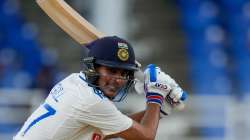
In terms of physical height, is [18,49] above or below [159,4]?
below

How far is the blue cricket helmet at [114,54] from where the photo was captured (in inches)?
172

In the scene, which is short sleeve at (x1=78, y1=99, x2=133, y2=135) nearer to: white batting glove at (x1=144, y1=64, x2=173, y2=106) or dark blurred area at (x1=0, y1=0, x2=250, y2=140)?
white batting glove at (x1=144, y1=64, x2=173, y2=106)

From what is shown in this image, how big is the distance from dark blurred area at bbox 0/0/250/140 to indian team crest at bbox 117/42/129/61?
3.90 meters

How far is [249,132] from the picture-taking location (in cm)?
831

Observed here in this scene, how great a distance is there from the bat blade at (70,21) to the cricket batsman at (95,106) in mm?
508

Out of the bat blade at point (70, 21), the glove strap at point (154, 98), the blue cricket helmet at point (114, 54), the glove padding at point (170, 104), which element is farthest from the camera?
the bat blade at point (70, 21)

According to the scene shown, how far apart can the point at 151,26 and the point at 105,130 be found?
270 inches

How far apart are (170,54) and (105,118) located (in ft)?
22.1

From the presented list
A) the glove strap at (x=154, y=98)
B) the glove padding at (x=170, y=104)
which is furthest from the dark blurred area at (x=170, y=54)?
the glove strap at (x=154, y=98)

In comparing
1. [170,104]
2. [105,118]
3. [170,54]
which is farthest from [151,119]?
[170,54]

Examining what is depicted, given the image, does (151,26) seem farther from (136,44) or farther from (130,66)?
(130,66)

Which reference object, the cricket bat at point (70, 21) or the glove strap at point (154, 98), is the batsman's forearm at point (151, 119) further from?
the cricket bat at point (70, 21)

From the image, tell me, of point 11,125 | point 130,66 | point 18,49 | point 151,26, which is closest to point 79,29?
point 130,66

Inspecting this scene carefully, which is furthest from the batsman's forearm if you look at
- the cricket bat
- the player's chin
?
the cricket bat
